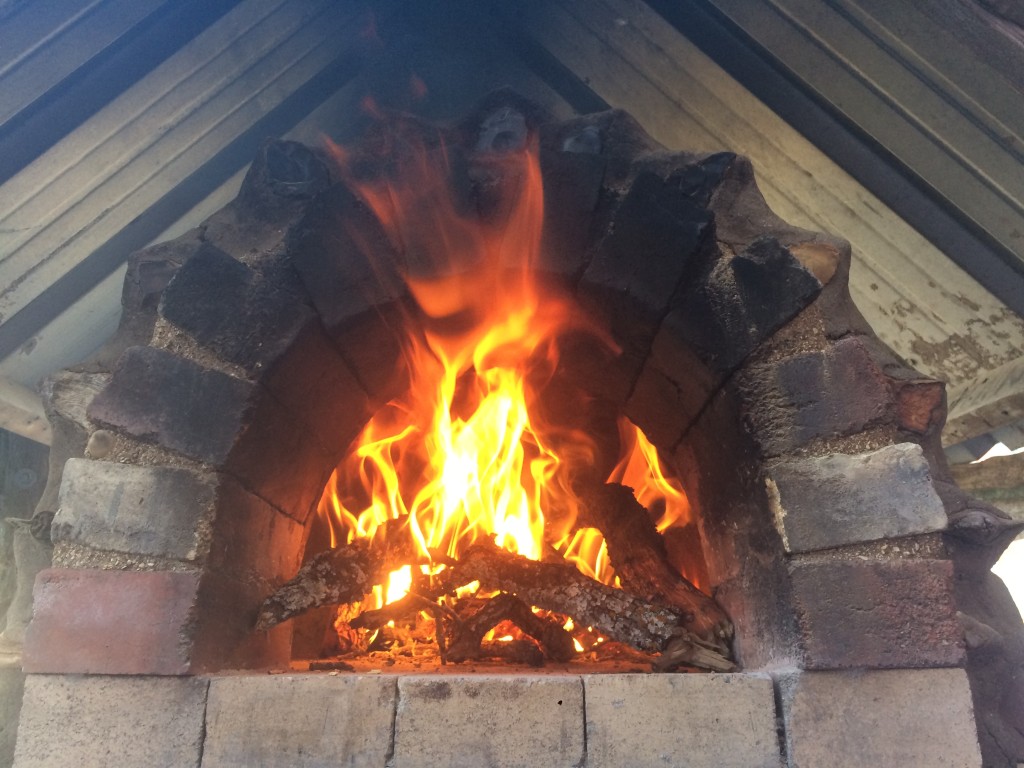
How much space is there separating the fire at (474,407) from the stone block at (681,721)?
83 centimetres

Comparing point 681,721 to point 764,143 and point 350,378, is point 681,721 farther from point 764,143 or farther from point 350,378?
point 764,143

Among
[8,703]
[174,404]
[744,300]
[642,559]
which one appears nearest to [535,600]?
[642,559]

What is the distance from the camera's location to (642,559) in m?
2.49

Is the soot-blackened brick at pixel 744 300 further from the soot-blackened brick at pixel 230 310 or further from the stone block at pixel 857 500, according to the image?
the soot-blackened brick at pixel 230 310

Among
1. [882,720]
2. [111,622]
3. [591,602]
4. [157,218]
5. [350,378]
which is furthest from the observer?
[157,218]

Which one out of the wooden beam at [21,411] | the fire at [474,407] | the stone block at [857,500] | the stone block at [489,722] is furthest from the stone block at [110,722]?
the stone block at [857,500]

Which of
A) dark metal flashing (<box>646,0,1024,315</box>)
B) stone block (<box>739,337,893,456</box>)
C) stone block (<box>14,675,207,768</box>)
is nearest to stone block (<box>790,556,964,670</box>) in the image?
stone block (<box>739,337,893,456</box>)

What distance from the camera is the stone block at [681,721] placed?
177cm

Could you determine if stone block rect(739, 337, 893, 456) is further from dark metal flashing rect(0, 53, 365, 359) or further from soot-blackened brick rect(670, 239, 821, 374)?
dark metal flashing rect(0, 53, 365, 359)

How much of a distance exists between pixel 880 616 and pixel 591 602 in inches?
33.0

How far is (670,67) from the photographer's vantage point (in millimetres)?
2678

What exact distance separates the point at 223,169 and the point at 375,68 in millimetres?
753

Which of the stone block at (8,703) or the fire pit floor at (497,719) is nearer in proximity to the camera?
the fire pit floor at (497,719)

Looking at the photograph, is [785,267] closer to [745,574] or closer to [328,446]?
[745,574]
